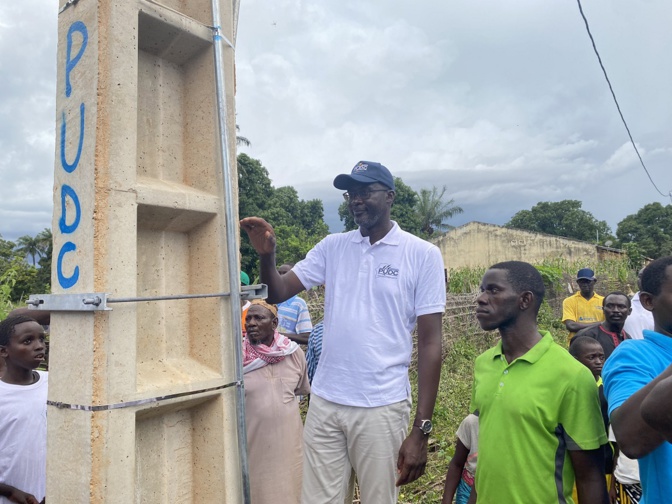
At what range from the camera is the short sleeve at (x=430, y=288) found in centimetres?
247

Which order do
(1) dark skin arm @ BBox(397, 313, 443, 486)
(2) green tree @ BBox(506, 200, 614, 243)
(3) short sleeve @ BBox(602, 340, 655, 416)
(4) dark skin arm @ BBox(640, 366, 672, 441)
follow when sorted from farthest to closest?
(2) green tree @ BBox(506, 200, 614, 243)
(1) dark skin arm @ BBox(397, 313, 443, 486)
(3) short sleeve @ BBox(602, 340, 655, 416)
(4) dark skin arm @ BBox(640, 366, 672, 441)

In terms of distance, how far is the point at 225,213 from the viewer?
6.15 feet

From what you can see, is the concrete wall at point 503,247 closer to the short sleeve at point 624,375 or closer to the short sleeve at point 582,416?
the short sleeve at point 582,416

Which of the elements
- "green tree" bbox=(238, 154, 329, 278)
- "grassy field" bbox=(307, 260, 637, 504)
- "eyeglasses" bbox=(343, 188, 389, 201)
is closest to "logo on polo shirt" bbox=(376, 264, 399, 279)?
"eyeglasses" bbox=(343, 188, 389, 201)

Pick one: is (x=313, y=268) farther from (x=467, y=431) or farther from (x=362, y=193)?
(x=467, y=431)

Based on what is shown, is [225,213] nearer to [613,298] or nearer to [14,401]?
[14,401]

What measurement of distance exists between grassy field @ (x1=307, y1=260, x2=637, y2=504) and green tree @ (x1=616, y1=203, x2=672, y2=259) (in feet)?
63.6

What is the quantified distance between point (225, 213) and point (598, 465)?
1628mm

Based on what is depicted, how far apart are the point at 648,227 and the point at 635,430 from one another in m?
42.6

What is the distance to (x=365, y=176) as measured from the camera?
2.59m

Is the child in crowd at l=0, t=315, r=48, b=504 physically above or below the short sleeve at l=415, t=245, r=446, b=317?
below

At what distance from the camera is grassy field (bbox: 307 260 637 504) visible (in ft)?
15.4

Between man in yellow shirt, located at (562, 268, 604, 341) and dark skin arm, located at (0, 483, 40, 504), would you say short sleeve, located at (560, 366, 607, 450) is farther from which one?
man in yellow shirt, located at (562, 268, 604, 341)

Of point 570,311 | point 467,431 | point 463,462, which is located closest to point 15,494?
point 463,462
